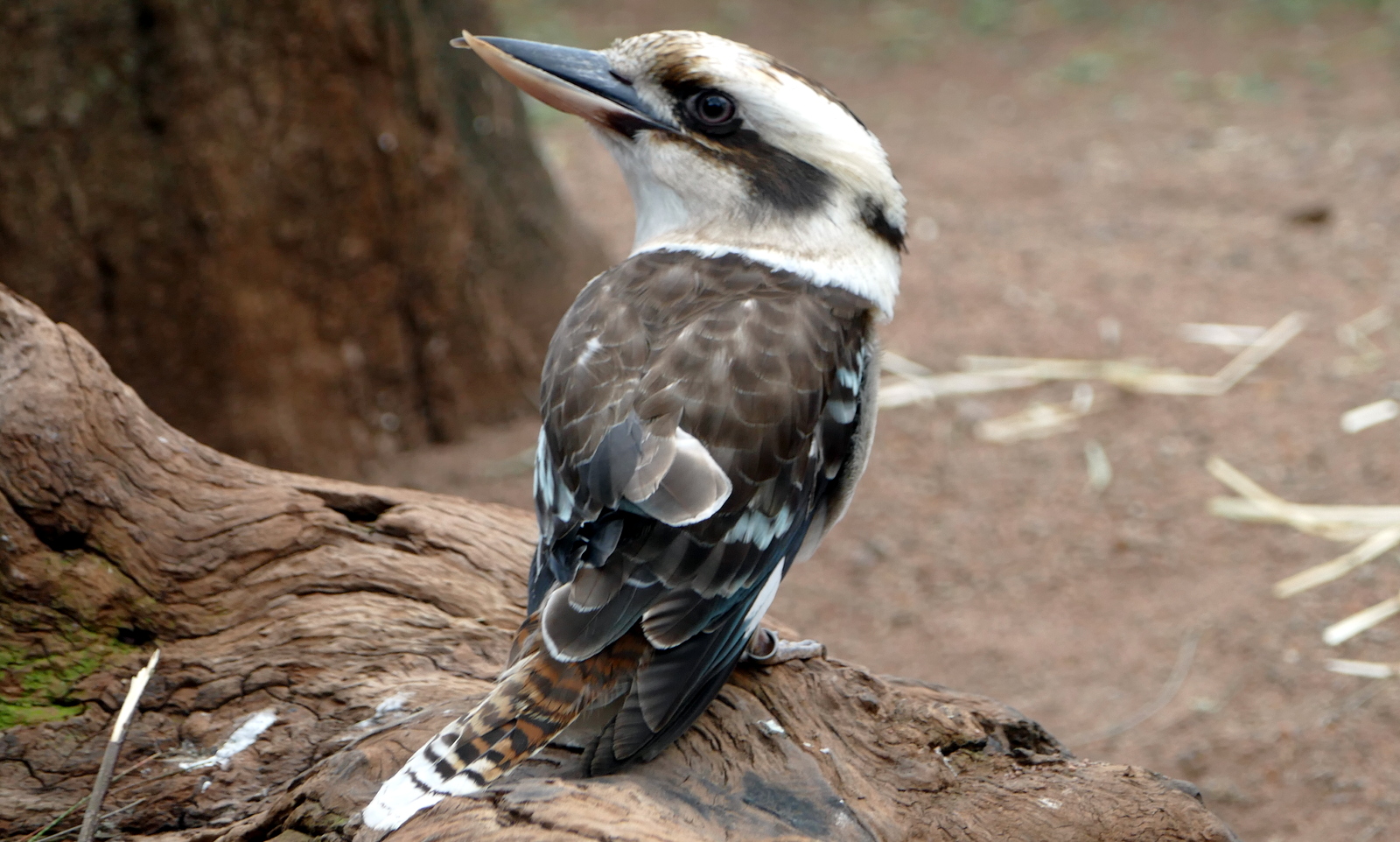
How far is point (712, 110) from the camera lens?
9.41 ft

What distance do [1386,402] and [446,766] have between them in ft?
16.1

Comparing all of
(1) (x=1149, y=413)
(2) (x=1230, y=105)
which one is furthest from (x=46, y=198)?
(2) (x=1230, y=105)

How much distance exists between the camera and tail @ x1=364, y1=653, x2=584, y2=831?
2021mm

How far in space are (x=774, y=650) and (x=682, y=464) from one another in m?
0.57

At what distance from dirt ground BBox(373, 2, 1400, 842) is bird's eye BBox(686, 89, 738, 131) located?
220 cm

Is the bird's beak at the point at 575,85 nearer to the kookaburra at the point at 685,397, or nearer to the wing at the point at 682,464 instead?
the kookaburra at the point at 685,397

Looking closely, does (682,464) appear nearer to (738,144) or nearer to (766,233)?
(766,233)

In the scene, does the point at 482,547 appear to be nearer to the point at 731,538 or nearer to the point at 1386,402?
the point at 731,538

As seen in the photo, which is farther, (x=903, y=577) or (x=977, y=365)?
(x=977, y=365)

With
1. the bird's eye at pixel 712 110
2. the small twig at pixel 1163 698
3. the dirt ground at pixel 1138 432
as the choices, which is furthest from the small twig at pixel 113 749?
the small twig at pixel 1163 698

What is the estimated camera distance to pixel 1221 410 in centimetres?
568

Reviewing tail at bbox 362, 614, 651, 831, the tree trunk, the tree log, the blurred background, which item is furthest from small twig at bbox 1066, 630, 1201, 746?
the tree trunk

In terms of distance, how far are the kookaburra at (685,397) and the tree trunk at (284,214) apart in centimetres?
190

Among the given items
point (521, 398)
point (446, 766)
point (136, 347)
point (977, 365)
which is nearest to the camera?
point (446, 766)
